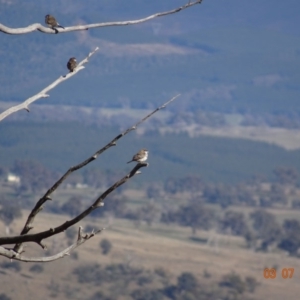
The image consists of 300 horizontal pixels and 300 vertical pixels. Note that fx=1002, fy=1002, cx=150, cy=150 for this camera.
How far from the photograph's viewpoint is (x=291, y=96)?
166 meters

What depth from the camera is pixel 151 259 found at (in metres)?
47.6

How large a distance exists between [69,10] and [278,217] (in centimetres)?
6719

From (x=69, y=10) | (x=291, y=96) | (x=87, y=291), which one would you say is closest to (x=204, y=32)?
(x=291, y=96)

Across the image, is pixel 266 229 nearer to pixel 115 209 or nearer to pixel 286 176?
pixel 115 209

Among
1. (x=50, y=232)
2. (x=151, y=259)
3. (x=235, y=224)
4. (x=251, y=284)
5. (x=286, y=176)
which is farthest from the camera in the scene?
(x=286, y=176)

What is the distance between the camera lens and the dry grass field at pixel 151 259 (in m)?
35.5

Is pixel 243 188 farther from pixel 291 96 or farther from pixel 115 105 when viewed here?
pixel 291 96

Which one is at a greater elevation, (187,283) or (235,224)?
(187,283)

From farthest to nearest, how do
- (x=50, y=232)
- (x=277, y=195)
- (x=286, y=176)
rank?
(x=286, y=176)
(x=277, y=195)
(x=50, y=232)

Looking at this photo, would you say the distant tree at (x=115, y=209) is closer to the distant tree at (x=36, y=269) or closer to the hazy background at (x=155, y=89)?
the hazy background at (x=155, y=89)

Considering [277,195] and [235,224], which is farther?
[277,195]

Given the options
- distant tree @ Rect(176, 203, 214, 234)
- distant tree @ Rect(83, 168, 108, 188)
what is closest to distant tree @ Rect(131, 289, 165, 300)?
distant tree @ Rect(176, 203, 214, 234)

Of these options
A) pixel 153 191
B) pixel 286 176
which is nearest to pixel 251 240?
pixel 153 191

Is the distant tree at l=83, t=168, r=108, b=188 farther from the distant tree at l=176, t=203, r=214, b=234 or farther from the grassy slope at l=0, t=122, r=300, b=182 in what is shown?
the grassy slope at l=0, t=122, r=300, b=182
